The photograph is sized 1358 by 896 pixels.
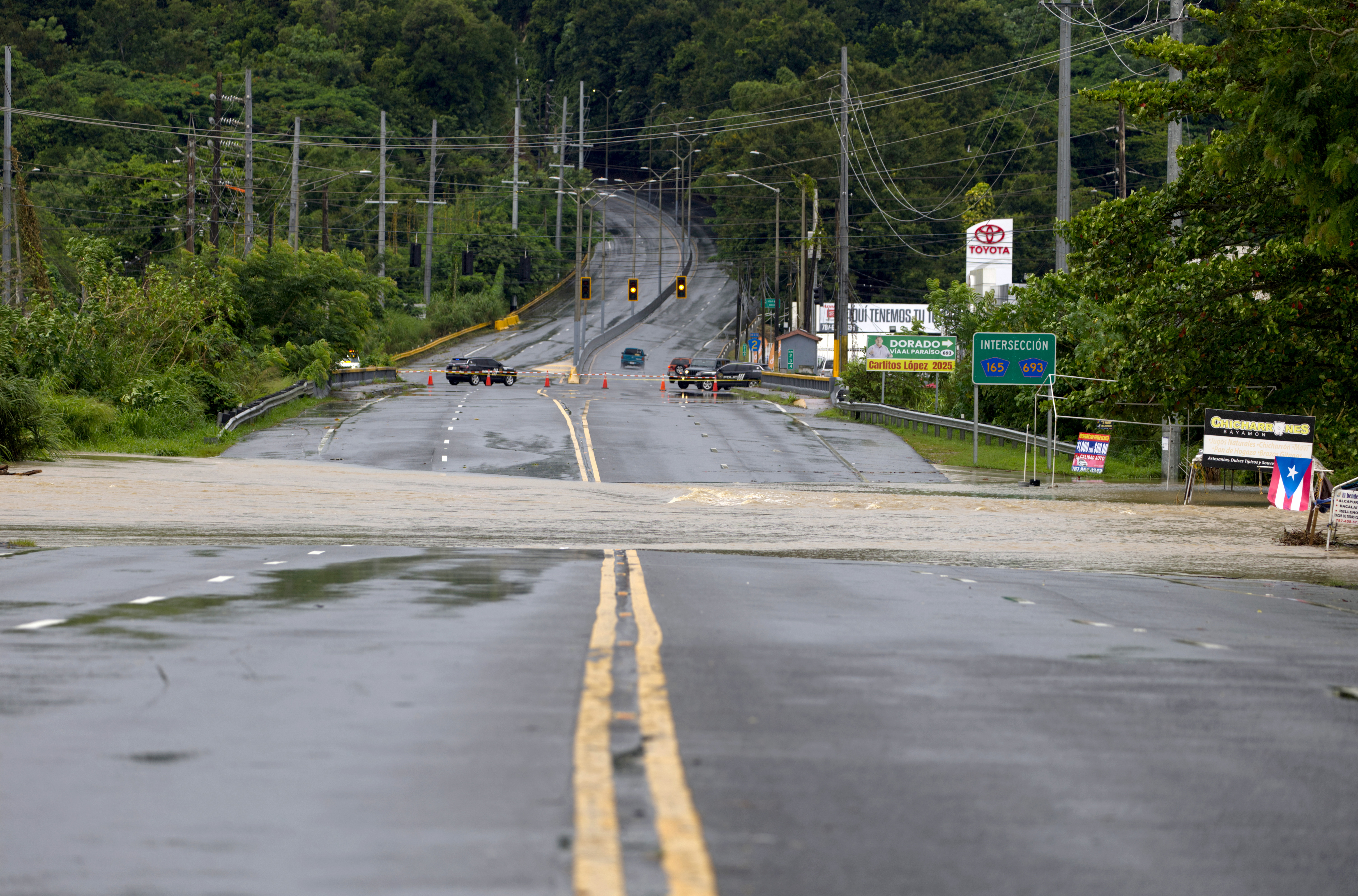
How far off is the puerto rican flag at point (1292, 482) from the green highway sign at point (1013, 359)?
1592 cm

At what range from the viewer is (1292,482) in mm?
21797

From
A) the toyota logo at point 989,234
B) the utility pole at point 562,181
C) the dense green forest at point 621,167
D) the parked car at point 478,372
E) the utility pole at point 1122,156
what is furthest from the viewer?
the utility pole at point 562,181

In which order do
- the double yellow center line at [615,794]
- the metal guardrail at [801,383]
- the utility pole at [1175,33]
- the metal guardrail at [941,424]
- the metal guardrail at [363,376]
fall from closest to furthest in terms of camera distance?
the double yellow center line at [615,794] < the utility pole at [1175,33] < the metal guardrail at [941,424] < the metal guardrail at [801,383] < the metal guardrail at [363,376]

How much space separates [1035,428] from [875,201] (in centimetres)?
8802

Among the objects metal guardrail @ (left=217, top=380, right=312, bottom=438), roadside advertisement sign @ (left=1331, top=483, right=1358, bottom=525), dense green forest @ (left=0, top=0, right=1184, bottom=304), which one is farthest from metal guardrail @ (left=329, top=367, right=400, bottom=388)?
roadside advertisement sign @ (left=1331, top=483, right=1358, bottom=525)

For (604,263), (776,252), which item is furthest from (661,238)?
(776,252)

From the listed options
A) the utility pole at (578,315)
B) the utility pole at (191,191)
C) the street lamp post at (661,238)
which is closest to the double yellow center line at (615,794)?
the utility pole at (191,191)

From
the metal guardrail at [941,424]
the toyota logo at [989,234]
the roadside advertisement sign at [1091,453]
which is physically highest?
the toyota logo at [989,234]

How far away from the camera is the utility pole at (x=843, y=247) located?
185ft

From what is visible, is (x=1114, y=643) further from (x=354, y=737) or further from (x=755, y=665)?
(x=354, y=737)

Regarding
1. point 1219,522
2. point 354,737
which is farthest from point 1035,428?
point 354,737

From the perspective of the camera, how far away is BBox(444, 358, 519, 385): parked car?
69.9 meters

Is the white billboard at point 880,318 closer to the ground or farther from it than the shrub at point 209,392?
farther from it

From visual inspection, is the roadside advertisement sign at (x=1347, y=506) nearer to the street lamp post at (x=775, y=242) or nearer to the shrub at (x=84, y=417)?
the shrub at (x=84, y=417)
